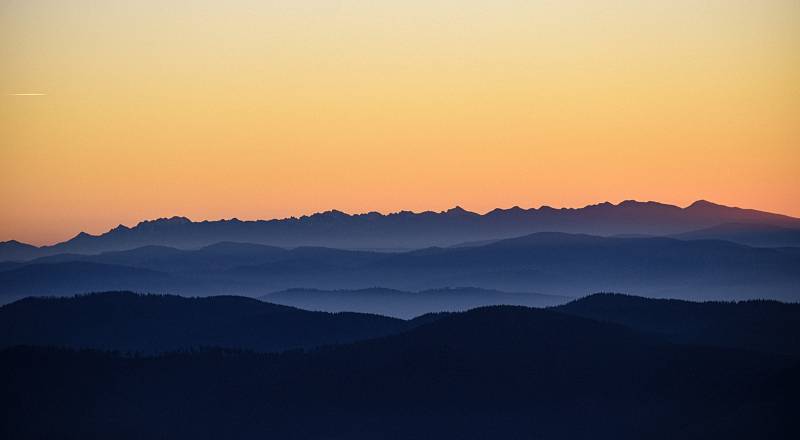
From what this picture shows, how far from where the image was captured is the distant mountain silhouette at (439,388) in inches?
5172

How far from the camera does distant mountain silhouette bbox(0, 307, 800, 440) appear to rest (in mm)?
131375

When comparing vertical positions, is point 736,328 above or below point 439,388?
above

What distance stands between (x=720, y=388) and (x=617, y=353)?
21.2 meters

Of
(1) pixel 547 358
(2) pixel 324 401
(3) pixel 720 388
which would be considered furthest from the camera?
(1) pixel 547 358

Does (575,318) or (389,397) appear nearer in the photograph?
(389,397)

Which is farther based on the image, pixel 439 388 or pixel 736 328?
pixel 736 328

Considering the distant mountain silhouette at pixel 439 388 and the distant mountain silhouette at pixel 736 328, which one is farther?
the distant mountain silhouette at pixel 736 328

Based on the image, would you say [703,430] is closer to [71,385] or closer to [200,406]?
[200,406]

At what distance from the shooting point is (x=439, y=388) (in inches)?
5871

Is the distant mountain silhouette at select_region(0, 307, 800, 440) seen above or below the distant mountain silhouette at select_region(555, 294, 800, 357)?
below

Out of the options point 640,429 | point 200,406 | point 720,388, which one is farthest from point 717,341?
point 200,406

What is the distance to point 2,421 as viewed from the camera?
152500 mm

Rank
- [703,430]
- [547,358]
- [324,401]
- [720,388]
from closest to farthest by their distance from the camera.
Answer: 1. [703,430]
2. [720,388]
3. [324,401]
4. [547,358]

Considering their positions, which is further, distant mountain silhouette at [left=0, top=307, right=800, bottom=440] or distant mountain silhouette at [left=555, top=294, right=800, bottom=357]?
distant mountain silhouette at [left=555, top=294, right=800, bottom=357]
